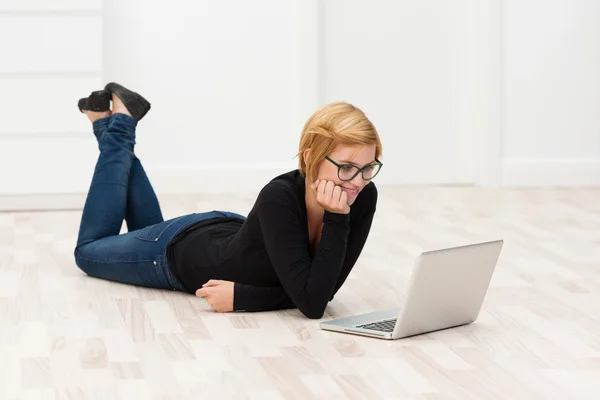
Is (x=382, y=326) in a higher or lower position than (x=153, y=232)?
lower

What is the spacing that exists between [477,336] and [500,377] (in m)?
0.34

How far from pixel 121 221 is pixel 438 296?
3.69 feet

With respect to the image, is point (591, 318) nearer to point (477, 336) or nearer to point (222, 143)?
point (477, 336)

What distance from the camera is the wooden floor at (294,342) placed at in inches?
82.0

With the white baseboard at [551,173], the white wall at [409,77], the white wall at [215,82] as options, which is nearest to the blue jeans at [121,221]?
the white wall at [215,82]

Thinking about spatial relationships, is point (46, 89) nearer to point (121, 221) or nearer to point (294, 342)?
point (121, 221)

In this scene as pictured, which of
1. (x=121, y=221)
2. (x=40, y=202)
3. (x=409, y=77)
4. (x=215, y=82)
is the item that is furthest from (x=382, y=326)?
(x=409, y=77)

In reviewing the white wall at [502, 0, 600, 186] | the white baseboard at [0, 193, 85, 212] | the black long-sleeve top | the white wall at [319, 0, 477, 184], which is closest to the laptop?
the black long-sleeve top

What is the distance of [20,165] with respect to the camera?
15.2ft

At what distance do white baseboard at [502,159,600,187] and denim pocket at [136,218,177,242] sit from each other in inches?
111

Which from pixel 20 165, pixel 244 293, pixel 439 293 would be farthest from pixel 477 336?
pixel 20 165

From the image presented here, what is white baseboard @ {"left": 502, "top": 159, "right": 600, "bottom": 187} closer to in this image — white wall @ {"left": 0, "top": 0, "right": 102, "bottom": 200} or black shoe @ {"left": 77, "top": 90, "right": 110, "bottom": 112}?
white wall @ {"left": 0, "top": 0, "right": 102, "bottom": 200}

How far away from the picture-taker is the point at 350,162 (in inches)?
97.7

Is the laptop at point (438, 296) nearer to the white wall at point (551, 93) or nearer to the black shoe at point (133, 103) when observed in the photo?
the black shoe at point (133, 103)
